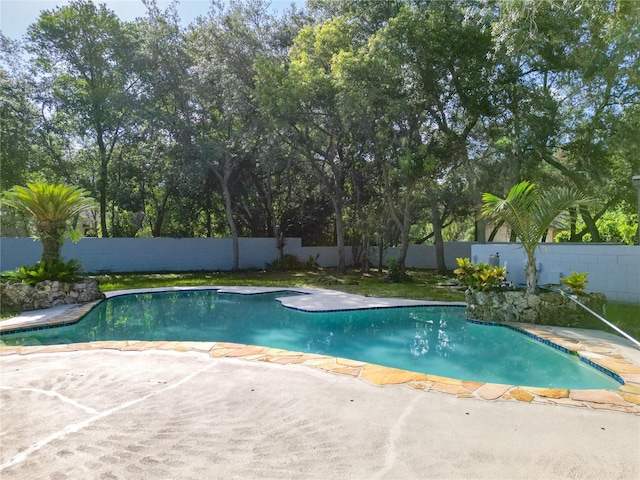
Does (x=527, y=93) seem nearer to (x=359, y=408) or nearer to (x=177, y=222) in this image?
(x=359, y=408)

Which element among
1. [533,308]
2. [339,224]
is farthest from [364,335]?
[339,224]

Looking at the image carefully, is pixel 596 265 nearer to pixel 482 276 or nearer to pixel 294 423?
pixel 482 276

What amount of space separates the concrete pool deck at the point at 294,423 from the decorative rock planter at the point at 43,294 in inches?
173

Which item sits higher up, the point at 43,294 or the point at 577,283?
the point at 577,283

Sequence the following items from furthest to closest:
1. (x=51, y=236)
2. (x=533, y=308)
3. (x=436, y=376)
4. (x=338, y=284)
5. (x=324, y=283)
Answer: (x=324, y=283), (x=338, y=284), (x=51, y=236), (x=533, y=308), (x=436, y=376)

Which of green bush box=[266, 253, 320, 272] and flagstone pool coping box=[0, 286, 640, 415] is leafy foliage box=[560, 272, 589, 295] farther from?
green bush box=[266, 253, 320, 272]

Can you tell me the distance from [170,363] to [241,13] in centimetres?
1472

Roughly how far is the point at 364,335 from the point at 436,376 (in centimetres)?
294

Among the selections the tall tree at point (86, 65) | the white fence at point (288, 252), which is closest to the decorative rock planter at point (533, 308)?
the white fence at point (288, 252)

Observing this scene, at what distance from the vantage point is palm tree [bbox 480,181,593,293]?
6594 mm

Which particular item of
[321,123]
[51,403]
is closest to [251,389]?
[51,403]

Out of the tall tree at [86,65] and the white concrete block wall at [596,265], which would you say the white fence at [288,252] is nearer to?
the white concrete block wall at [596,265]

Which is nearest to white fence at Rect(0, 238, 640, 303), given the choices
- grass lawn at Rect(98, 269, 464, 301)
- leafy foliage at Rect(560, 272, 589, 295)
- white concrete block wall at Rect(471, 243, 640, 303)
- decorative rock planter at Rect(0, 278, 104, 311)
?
white concrete block wall at Rect(471, 243, 640, 303)

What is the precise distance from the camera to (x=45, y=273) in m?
8.67
